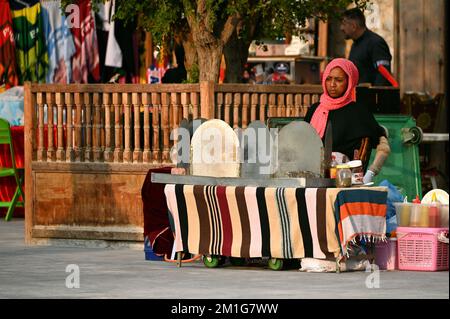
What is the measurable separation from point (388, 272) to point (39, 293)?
9.39ft

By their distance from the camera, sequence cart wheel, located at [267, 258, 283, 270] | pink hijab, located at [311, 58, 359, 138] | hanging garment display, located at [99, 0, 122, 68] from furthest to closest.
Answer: hanging garment display, located at [99, 0, 122, 68] < pink hijab, located at [311, 58, 359, 138] < cart wheel, located at [267, 258, 283, 270]

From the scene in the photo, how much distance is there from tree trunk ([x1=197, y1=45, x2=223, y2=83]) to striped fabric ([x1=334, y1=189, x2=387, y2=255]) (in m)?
4.32

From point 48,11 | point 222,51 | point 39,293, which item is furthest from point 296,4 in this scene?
point 39,293

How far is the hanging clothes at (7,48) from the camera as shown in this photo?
20.7 meters

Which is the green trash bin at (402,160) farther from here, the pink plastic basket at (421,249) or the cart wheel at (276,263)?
the cart wheel at (276,263)

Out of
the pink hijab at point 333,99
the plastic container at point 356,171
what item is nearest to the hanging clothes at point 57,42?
the pink hijab at point 333,99

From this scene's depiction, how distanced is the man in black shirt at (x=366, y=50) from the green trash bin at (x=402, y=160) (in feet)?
9.09

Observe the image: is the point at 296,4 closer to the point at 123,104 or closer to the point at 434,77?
the point at 123,104

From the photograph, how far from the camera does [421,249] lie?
12.4m

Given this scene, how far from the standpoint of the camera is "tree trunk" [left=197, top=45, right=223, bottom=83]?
633 inches

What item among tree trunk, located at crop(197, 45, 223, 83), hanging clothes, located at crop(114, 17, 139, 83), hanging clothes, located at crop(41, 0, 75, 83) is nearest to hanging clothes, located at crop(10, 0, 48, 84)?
hanging clothes, located at crop(41, 0, 75, 83)

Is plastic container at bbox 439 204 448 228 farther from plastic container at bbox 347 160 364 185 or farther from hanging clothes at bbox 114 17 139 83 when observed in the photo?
hanging clothes at bbox 114 17 139 83

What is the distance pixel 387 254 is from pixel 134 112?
3090 millimetres

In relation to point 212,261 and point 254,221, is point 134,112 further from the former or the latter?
point 254,221
